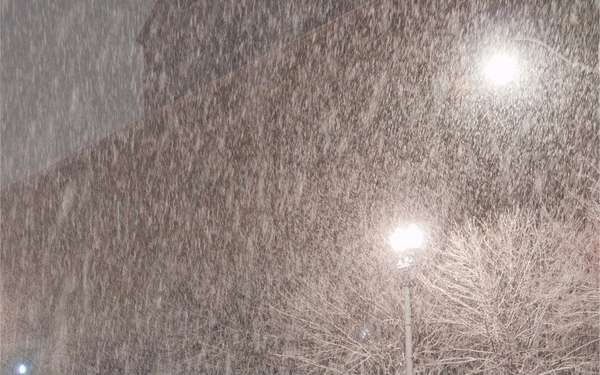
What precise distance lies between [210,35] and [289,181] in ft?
54.9

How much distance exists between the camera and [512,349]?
14.2m

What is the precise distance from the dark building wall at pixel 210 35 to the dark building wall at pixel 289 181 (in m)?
6.52

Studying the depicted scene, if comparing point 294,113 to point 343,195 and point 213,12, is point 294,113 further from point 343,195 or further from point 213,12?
point 213,12

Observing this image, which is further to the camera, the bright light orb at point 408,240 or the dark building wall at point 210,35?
the dark building wall at point 210,35

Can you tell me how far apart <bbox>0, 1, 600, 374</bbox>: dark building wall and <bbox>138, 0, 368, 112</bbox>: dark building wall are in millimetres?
6524

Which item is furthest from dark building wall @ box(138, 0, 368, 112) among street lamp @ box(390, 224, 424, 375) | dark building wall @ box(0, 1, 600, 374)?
street lamp @ box(390, 224, 424, 375)

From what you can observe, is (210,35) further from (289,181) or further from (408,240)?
(408,240)

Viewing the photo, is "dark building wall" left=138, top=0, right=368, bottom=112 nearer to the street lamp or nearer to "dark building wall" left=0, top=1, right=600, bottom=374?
"dark building wall" left=0, top=1, right=600, bottom=374

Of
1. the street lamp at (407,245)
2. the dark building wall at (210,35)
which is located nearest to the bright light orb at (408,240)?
the street lamp at (407,245)

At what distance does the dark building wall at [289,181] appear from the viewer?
17656 millimetres

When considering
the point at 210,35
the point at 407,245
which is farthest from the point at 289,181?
the point at 210,35

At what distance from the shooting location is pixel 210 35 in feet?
119

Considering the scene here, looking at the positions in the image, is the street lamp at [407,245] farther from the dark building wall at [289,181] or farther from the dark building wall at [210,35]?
the dark building wall at [210,35]

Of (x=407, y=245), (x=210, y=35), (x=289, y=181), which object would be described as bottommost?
(x=407, y=245)
